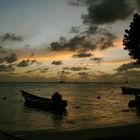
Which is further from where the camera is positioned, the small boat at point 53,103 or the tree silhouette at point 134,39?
the small boat at point 53,103

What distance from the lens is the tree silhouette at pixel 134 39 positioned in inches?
1090

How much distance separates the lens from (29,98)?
223 feet

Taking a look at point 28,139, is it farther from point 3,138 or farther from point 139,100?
point 139,100

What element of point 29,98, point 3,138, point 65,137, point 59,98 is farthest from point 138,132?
point 29,98

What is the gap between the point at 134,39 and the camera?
27984 mm

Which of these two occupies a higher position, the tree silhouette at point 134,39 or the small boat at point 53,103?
the tree silhouette at point 134,39

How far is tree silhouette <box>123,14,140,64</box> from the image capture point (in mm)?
27688

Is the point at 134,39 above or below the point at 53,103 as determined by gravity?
above

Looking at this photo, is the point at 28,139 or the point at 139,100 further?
the point at 139,100

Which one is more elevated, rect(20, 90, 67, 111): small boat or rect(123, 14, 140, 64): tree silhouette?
rect(123, 14, 140, 64): tree silhouette

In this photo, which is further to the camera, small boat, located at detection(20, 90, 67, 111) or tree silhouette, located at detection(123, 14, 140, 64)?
small boat, located at detection(20, 90, 67, 111)

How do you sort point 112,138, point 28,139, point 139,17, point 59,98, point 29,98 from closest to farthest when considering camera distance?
point 112,138 < point 28,139 < point 139,17 < point 59,98 < point 29,98

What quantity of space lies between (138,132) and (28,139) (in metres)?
7.39

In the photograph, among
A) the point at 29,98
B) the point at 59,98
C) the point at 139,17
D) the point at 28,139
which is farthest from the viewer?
the point at 29,98
